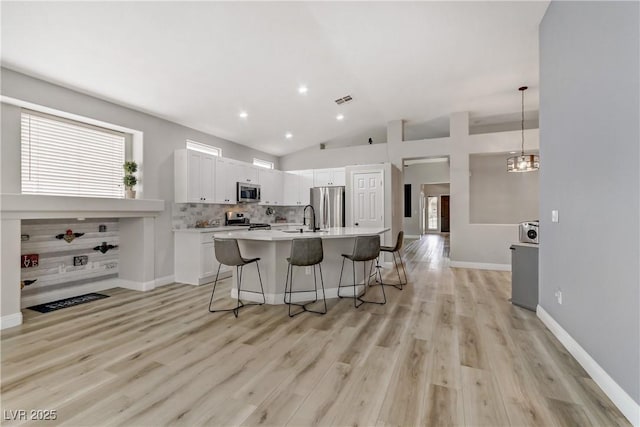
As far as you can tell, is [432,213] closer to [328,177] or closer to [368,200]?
[328,177]

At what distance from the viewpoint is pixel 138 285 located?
445cm

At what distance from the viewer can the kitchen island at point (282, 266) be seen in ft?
12.2

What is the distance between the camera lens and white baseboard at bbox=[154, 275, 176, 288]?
15.2 feet

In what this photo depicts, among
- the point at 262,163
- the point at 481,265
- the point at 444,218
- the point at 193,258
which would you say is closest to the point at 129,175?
the point at 193,258

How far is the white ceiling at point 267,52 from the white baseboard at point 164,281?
261cm

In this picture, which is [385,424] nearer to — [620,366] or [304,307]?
[620,366]

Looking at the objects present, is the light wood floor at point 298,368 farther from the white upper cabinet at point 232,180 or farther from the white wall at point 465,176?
the white wall at point 465,176

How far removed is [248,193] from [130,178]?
7.46 feet

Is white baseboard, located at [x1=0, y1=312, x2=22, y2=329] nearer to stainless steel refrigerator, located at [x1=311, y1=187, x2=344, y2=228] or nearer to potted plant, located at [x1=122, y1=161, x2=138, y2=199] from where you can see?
potted plant, located at [x1=122, y1=161, x2=138, y2=199]

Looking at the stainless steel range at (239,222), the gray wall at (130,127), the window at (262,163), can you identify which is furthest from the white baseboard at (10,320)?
the window at (262,163)

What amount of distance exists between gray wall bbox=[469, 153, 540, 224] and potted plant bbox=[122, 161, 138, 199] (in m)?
7.01

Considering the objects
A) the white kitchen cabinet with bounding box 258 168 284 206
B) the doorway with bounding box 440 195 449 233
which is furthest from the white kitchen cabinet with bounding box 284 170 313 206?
the doorway with bounding box 440 195 449 233

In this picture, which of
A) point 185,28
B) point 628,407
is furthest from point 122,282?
point 628,407

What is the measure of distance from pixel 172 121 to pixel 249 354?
4192mm
